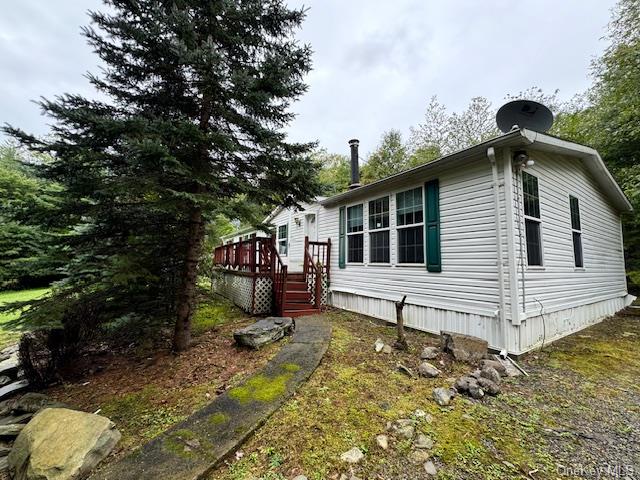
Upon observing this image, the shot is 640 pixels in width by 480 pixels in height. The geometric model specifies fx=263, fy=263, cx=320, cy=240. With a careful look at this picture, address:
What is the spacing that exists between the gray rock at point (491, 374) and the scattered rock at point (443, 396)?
790 millimetres

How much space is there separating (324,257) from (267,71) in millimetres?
5832

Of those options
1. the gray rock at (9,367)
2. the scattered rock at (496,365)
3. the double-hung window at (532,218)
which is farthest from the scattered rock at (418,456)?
the gray rock at (9,367)

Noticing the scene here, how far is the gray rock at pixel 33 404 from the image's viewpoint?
2854mm

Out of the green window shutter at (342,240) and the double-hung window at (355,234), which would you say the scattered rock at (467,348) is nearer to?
the double-hung window at (355,234)

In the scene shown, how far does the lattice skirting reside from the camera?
266 inches

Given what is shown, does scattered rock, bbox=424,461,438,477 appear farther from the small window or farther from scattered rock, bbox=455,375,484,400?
the small window

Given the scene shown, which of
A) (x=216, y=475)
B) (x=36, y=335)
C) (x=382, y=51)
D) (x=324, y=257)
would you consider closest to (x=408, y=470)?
(x=216, y=475)

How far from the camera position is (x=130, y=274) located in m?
3.34

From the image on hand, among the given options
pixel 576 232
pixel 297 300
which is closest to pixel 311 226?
pixel 297 300

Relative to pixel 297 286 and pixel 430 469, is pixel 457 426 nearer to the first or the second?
pixel 430 469

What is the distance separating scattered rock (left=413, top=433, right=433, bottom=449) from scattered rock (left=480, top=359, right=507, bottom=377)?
1.96m

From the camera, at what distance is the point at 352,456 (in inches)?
83.4

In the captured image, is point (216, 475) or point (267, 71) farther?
point (267, 71)

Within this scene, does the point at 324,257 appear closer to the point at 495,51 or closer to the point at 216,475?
the point at 216,475
